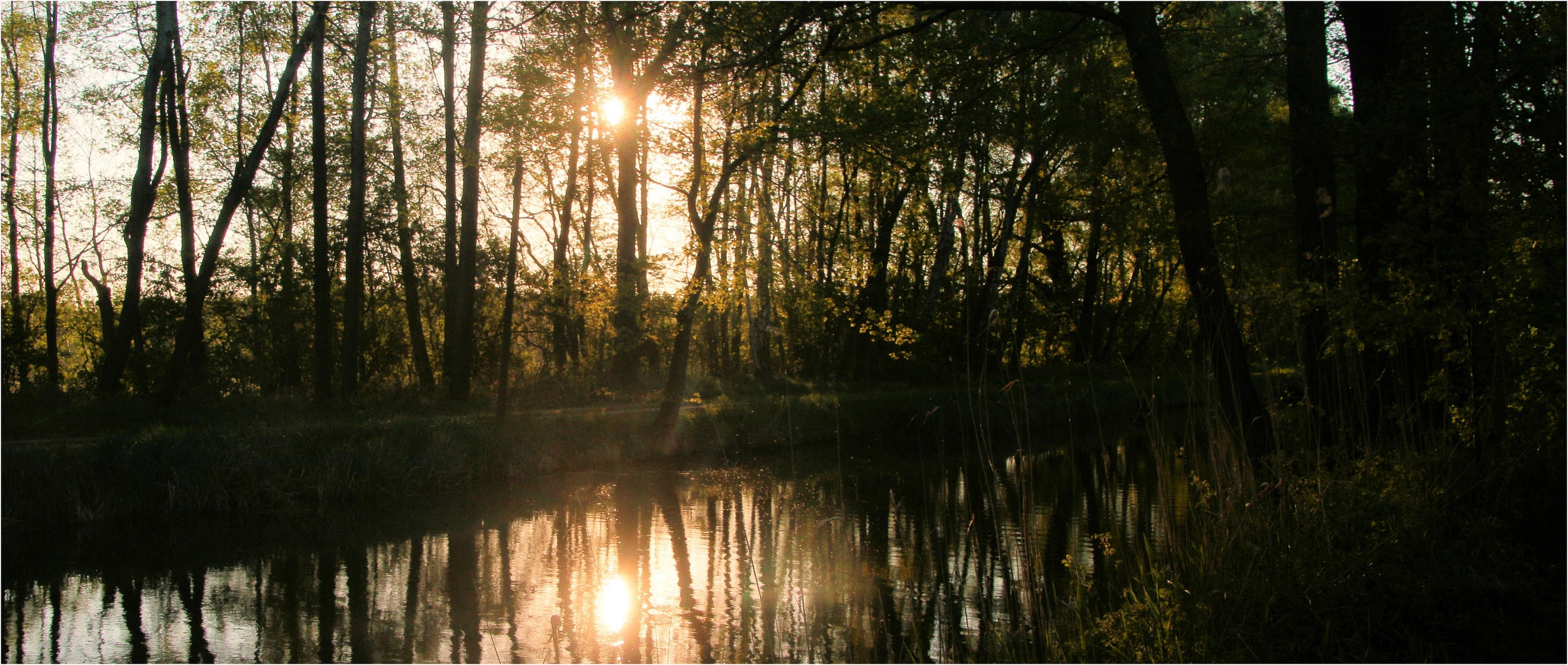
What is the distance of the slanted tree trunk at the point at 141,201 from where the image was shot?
12.7 meters

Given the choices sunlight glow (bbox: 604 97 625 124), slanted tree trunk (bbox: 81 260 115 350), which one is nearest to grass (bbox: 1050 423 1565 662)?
sunlight glow (bbox: 604 97 625 124)

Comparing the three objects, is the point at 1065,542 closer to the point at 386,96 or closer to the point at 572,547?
the point at 572,547

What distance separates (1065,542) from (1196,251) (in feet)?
7.95

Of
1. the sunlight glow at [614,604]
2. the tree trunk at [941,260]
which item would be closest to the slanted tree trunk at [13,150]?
the sunlight glow at [614,604]

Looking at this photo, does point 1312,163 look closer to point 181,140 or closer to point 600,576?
point 600,576

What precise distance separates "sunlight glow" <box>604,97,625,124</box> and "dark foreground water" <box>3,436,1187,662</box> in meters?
4.32

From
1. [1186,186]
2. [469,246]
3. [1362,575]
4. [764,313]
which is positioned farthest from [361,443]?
[764,313]

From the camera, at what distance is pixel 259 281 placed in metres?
16.6

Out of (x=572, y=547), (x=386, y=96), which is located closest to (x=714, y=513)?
(x=572, y=547)

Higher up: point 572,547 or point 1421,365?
point 1421,365

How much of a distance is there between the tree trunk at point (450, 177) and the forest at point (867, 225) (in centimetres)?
11

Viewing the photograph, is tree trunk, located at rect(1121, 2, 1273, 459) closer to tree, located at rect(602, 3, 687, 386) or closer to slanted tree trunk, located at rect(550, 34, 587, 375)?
tree, located at rect(602, 3, 687, 386)

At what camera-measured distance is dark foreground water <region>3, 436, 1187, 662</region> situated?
17.3 ft

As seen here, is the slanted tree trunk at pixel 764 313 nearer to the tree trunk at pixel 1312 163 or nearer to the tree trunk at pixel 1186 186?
the tree trunk at pixel 1186 186
